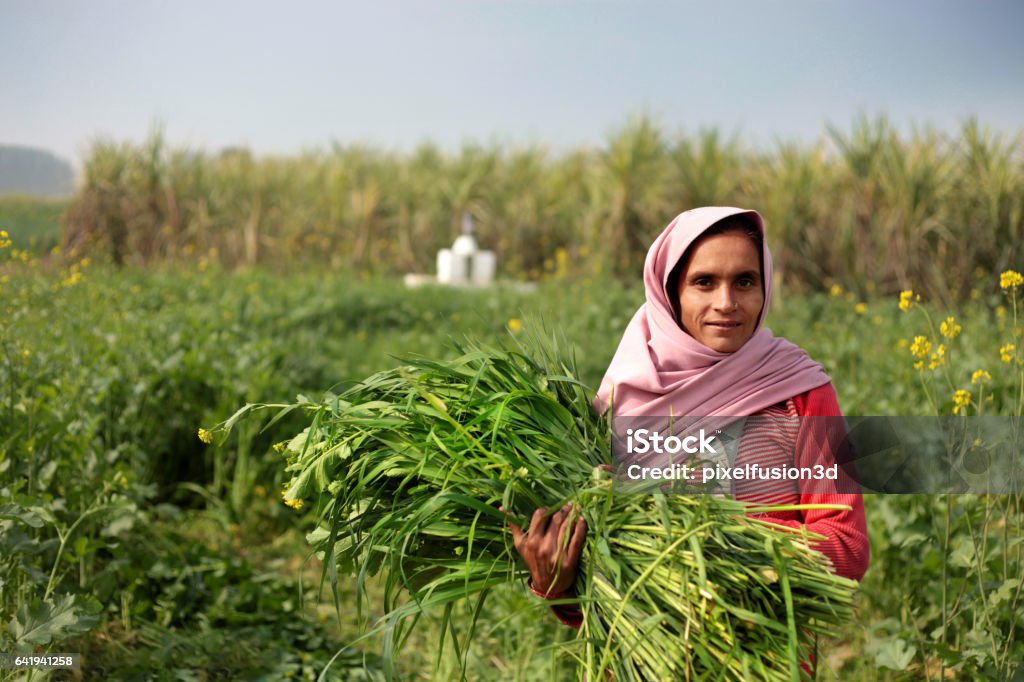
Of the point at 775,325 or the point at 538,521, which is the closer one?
the point at 538,521

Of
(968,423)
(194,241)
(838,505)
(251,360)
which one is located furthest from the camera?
(194,241)

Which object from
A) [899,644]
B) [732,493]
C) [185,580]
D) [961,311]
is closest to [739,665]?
[732,493]

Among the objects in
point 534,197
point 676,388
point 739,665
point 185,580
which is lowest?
point 185,580

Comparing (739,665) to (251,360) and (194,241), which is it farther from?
(194,241)

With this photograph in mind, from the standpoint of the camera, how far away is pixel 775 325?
23.7 feet

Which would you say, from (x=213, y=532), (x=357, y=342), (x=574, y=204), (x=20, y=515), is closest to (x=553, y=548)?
(x=20, y=515)

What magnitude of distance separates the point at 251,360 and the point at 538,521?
3383 millimetres

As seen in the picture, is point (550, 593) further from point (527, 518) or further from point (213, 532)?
point (213, 532)

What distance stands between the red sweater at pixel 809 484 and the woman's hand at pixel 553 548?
168 millimetres

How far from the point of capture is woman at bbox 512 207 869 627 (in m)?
1.59

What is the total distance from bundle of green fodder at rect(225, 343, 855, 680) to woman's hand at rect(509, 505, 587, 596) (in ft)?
0.08

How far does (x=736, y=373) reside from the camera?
5.39 feet

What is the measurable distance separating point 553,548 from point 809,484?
452mm

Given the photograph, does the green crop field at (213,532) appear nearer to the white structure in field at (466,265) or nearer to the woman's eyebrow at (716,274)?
the woman's eyebrow at (716,274)
